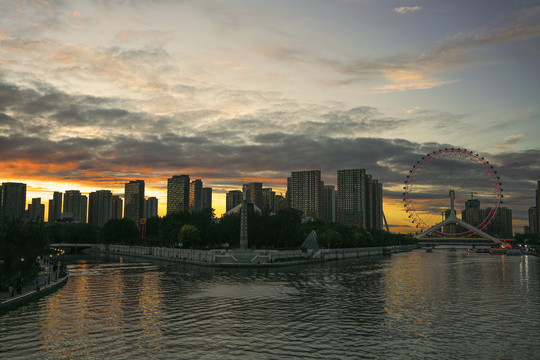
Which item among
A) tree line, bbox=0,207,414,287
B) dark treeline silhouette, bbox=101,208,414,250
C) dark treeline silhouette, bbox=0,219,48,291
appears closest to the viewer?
dark treeline silhouette, bbox=0,219,48,291

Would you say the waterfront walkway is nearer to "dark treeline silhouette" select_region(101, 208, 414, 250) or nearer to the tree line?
the tree line

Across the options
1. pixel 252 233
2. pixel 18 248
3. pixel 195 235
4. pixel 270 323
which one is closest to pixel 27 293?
pixel 18 248

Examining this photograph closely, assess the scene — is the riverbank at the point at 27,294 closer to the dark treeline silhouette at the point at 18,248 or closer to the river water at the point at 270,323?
the river water at the point at 270,323

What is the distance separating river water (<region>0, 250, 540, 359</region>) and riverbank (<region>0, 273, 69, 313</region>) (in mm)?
924

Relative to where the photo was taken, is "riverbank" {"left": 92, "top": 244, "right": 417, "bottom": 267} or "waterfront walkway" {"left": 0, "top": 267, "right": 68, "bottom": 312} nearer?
Answer: "waterfront walkway" {"left": 0, "top": 267, "right": 68, "bottom": 312}

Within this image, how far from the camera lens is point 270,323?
3428cm

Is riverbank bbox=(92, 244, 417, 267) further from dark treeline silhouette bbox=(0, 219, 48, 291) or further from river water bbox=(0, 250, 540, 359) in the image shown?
dark treeline silhouette bbox=(0, 219, 48, 291)

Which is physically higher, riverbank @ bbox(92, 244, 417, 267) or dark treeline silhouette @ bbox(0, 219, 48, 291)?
dark treeline silhouette @ bbox(0, 219, 48, 291)

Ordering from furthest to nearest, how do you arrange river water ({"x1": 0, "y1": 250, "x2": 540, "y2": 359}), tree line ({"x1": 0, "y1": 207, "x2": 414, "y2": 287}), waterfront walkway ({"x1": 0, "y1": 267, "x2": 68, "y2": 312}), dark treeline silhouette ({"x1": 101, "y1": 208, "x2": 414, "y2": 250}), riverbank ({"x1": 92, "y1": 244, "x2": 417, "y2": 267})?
dark treeline silhouette ({"x1": 101, "y1": 208, "x2": 414, "y2": 250})
riverbank ({"x1": 92, "y1": 244, "x2": 417, "y2": 267})
tree line ({"x1": 0, "y1": 207, "x2": 414, "y2": 287})
waterfront walkway ({"x1": 0, "y1": 267, "x2": 68, "y2": 312})
river water ({"x1": 0, "y1": 250, "x2": 540, "y2": 359})

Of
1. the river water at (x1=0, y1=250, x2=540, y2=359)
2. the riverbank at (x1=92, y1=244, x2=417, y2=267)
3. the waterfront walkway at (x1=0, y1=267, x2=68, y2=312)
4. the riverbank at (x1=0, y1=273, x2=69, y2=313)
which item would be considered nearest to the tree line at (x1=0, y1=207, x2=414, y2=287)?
the waterfront walkway at (x1=0, y1=267, x2=68, y2=312)

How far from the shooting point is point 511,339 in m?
30.7

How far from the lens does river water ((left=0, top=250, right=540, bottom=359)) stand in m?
26.7

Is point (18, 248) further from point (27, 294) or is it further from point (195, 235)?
point (195, 235)

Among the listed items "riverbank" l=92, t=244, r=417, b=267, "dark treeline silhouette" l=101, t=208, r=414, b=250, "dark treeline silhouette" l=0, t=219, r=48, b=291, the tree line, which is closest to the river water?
"dark treeline silhouette" l=0, t=219, r=48, b=291
